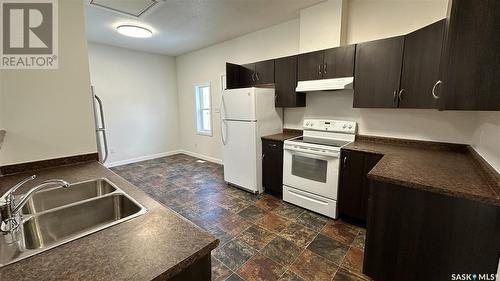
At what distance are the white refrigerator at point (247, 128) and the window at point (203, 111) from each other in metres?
1.89

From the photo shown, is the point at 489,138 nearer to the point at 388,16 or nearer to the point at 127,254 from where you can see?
the point at 388,16

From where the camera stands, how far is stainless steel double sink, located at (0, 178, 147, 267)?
2.77 feet

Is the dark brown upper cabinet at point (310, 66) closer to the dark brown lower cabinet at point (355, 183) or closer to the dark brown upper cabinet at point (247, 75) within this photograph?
the dark brown upper cabinet at point (247, 75)

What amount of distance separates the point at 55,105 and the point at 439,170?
9.98ft

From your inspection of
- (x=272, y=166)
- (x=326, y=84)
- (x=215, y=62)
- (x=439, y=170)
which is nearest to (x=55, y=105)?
(x=272, y=166)

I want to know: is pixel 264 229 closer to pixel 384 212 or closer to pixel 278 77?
pixel 384 212

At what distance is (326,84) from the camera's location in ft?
8.80

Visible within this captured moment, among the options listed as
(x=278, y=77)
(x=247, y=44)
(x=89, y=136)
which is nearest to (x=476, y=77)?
(x=278, y=77)

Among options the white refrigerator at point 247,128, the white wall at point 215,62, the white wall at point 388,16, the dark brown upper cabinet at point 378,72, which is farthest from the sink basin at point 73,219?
the white wall at point 215,62

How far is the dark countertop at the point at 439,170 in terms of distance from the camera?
1.23 meters

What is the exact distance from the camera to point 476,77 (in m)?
1.17

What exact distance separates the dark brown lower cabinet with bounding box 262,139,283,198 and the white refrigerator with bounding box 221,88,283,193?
0.08m

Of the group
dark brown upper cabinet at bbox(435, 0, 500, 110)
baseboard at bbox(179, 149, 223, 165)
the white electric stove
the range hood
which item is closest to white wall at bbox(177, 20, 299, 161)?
baseboard at bbox(179, 149, 223, 165)

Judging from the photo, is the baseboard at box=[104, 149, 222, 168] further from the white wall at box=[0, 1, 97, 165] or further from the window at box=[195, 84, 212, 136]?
the white wall at box=[0, 1, 97, 165]
